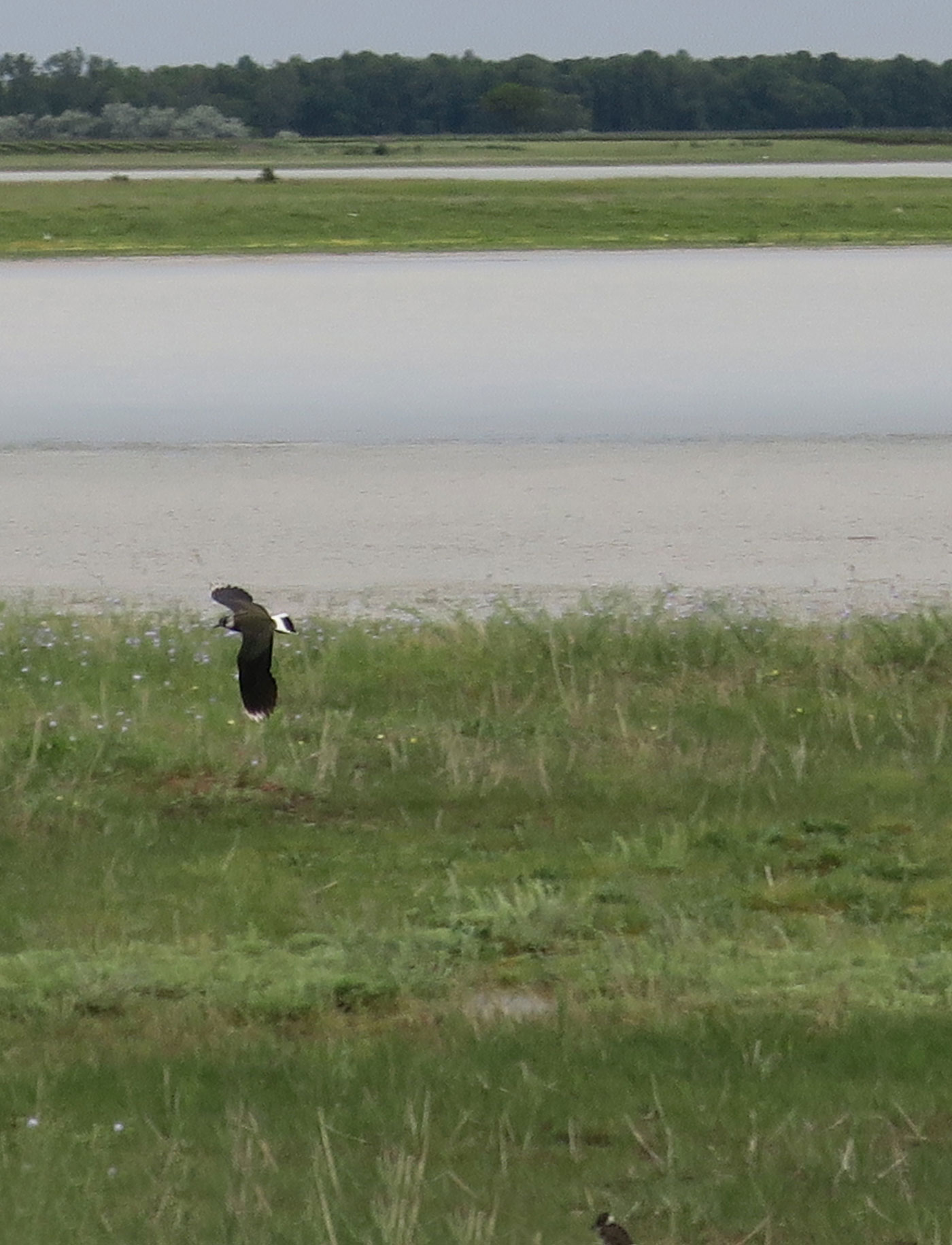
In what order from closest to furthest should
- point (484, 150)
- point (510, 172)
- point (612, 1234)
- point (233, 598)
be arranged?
1. point (612, 1234)
2. point (233, 598)
3. point (510, 172)
4. point (484, 150)

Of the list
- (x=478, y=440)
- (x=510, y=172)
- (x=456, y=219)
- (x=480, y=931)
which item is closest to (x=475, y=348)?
(x=478, y=440)

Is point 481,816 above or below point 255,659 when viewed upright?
below

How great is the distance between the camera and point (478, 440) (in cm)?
1795

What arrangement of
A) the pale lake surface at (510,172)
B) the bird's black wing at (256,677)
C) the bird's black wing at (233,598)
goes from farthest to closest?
the pale lake surface at (510,172), the bird's black wing at (233,598), the bird's black wing at (256,677)

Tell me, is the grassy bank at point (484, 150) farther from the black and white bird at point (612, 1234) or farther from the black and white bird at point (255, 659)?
the black and white bird at point (612, 1234)

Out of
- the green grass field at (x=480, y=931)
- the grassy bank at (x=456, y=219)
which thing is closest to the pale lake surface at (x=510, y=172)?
the grassy bank at (x=456, y=219)

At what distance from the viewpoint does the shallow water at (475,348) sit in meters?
19.3

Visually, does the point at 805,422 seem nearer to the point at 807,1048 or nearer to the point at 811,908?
the point at 811,908

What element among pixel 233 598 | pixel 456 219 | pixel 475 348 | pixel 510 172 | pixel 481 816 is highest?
pixel 233 598

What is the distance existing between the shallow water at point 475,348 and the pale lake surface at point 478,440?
0.08m

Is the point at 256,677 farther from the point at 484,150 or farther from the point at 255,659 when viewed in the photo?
the point at 484,150

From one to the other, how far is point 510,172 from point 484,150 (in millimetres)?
34465

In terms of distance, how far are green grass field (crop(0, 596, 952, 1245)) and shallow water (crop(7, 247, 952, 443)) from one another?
8.92m

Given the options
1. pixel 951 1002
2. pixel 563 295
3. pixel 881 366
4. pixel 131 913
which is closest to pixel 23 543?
pixel 131 913
